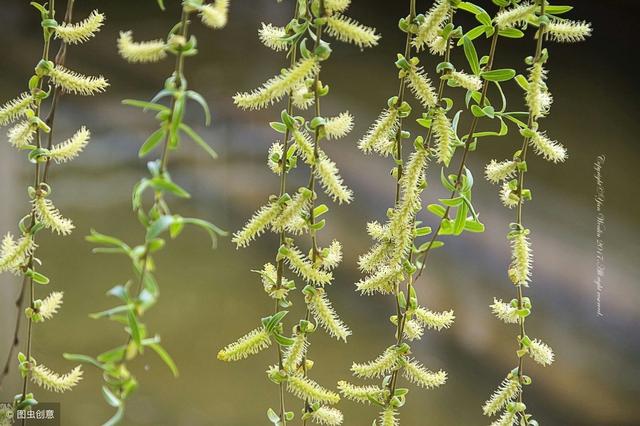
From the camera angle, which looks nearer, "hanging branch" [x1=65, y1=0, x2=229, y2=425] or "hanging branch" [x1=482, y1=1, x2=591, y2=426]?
"hanging branch" [x1=65, y1=0, x2=229, y2=425]

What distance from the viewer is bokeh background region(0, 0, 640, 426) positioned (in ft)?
2.82

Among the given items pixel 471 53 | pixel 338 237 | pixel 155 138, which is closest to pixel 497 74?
pixel 471 53

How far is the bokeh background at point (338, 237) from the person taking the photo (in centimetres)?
86

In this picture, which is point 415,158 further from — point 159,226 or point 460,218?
point 159,226

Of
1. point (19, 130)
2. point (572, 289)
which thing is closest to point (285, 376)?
point (19, 130)

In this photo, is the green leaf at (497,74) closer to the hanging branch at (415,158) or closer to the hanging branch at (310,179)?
the hanging branch at (415,158)

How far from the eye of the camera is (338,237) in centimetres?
88

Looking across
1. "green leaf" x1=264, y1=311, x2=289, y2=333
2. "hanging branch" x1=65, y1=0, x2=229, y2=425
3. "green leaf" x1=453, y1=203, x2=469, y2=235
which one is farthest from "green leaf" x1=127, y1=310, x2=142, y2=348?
"green leaf" x1=453, y1=203, x2=469, y2=235

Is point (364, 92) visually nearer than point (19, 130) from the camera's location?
No

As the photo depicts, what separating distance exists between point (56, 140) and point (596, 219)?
0.78 m

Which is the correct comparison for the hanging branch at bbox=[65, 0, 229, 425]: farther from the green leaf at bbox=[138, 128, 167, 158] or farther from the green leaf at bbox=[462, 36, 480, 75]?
the green leaf at bbox=[462, 36, 480, 75]

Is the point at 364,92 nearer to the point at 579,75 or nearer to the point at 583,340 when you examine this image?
the point at 579,75

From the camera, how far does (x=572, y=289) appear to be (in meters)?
0.87

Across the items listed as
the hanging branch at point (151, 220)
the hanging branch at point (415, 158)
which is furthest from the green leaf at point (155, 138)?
the hanging branch at point (415, 158)
